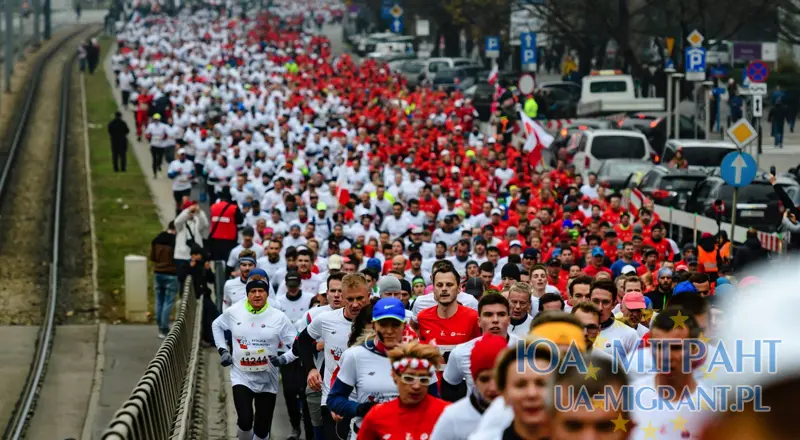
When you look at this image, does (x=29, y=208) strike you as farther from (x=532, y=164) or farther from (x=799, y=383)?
(x=799, y=383)

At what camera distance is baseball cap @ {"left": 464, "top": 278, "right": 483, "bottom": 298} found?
13.6 metres

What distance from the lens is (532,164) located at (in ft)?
107

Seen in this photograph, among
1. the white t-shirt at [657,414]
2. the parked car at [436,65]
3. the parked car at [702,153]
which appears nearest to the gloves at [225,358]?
the white t-shirt at [657,414]

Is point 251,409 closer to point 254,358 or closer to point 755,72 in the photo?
point 254,358

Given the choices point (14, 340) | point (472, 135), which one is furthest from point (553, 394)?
point (472, 135)

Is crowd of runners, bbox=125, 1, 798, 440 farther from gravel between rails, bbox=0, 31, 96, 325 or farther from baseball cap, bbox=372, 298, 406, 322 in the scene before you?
gravel between rails, bbox=0, 31, 96, 325

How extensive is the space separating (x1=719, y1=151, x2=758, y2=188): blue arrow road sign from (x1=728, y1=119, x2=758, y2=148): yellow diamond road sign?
5.10 ft

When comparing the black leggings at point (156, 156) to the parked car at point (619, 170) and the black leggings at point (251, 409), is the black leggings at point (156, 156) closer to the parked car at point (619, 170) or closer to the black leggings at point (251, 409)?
the parked car at point (619, 170)

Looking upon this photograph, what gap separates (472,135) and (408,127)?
154cm

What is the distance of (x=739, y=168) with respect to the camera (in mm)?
19953

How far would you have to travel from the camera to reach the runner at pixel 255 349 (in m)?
12.5

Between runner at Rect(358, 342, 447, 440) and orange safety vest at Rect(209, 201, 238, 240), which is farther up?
runner at Rect(358, 342, 447, 440)

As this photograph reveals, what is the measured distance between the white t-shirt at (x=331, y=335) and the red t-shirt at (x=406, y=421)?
12.8 feet

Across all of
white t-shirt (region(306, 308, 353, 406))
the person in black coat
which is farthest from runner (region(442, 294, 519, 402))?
the person in black coat
